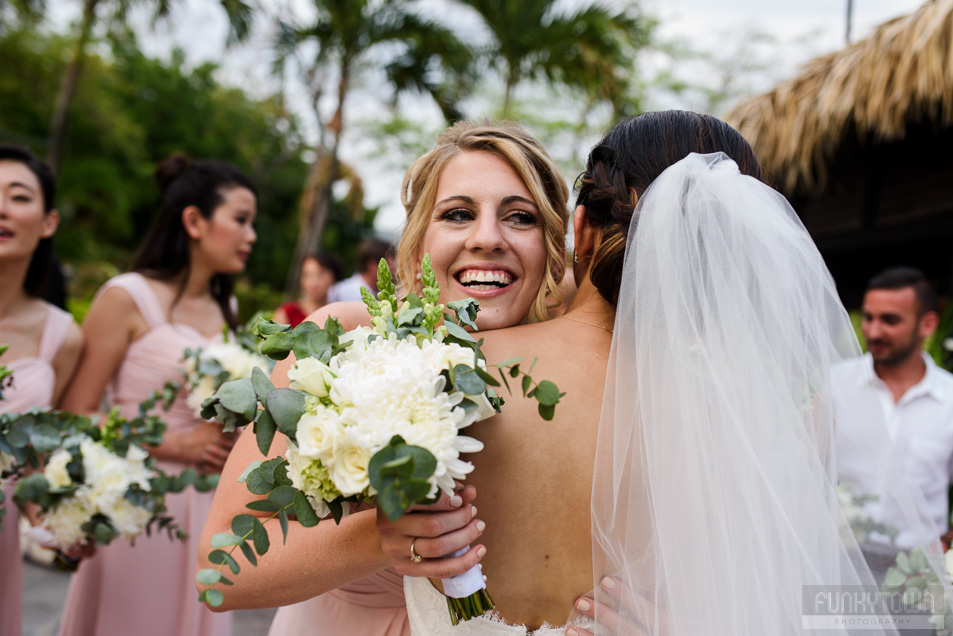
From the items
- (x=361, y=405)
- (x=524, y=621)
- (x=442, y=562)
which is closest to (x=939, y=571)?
(x=524, y=621)

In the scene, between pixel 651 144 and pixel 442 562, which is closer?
pixel 442 562

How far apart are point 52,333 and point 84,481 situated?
36.1 inches

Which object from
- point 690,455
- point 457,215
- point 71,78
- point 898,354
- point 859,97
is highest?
point 71,78

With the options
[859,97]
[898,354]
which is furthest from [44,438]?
[859,97]

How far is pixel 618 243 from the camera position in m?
1.75

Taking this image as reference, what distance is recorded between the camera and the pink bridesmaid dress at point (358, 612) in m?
2.12

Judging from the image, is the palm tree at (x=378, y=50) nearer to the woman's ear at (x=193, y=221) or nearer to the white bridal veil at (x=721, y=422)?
the woman's ear at (x=193, y=221)

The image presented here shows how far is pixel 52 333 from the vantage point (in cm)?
327

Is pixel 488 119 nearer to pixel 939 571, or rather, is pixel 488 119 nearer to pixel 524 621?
pixel 524 621

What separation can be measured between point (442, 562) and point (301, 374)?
47 centimetres

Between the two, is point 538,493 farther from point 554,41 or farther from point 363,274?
point 554,41

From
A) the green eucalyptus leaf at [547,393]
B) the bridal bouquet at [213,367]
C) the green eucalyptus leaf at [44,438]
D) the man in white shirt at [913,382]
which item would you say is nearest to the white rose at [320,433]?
the green eucalyptus leaf at [547,393]

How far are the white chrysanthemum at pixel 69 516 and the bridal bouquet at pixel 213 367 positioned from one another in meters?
0.76

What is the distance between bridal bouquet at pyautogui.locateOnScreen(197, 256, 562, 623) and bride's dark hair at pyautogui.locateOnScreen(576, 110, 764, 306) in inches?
18.6
